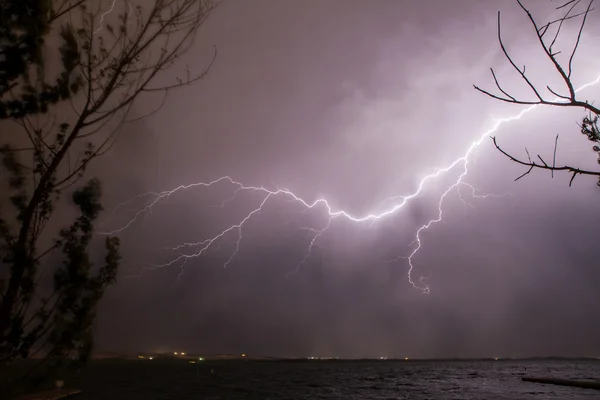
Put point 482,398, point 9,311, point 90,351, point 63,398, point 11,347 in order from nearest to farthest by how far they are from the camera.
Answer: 1. point 9,311
2. point 11,347
3. point 90,351
4. point 63,398
5. point 482,398

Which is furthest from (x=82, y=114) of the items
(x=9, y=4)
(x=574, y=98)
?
(x=574, y=98)

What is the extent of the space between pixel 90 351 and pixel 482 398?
40400 millimetres

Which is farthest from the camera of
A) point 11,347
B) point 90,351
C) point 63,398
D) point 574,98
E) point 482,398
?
point 482,398

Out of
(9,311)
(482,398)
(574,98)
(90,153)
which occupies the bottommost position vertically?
(482,398)

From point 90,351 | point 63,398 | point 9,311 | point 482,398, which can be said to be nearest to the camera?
point 9,311

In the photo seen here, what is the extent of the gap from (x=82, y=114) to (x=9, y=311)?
1.72 metres

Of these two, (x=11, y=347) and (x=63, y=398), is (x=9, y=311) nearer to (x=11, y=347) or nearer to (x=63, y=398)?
(x=11, y=347)

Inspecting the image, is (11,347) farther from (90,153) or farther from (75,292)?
(90,153)

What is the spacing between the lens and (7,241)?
12.6ft

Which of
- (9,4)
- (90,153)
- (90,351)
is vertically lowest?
(90,351)

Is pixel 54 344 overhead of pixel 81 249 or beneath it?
beneath

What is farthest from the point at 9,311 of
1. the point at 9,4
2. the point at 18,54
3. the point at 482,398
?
the point at 482,398

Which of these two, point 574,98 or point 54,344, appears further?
point 54,344

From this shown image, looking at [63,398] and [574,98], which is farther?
[63,398]
